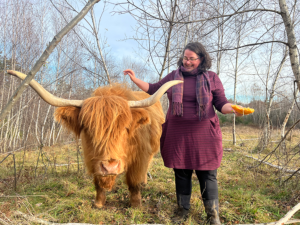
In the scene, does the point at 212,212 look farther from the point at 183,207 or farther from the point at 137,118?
the point at 137,118

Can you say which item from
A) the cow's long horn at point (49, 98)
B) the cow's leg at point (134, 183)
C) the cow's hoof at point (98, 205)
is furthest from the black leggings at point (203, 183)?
the cow's long horn at point (49, 98)

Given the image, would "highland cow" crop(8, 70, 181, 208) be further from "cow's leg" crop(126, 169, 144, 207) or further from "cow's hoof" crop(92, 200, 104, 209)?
"cow's hoof" crop(92, 200, 104, 209)

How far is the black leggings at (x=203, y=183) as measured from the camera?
95.2 inches

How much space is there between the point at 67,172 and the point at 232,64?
28.8 feet

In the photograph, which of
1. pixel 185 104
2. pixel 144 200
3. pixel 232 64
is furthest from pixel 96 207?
pixel 232 64

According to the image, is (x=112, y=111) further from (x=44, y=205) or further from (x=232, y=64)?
(x=232, y=64)

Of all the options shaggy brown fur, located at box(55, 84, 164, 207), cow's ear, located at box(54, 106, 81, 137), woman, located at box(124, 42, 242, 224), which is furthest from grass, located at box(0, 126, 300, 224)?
cow's ear, located at box(54, 106, 81, 137)

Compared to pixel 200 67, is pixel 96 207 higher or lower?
lower

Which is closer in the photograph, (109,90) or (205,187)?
(205,187)

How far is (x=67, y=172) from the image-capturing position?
465 cm

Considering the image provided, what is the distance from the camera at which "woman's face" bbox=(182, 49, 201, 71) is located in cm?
251

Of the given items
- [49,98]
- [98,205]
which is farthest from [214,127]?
[98,205]

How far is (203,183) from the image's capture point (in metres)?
2.53

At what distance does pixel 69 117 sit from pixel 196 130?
1.74 m
